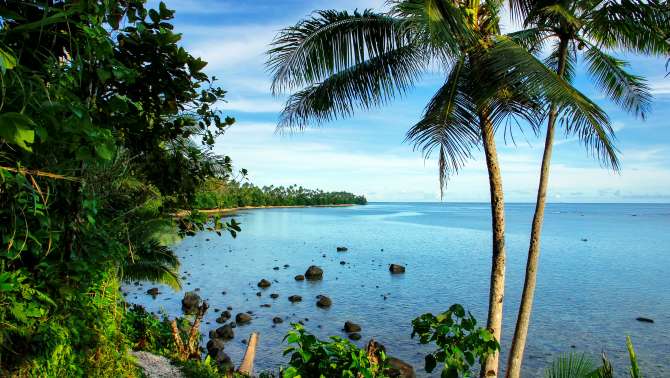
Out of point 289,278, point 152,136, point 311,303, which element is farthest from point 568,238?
point 152,136

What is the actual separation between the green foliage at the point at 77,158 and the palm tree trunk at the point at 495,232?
491 centimetres

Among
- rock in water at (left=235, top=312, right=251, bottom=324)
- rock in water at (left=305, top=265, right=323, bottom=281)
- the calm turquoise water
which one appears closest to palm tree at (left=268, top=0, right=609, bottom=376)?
the calm turquoise water

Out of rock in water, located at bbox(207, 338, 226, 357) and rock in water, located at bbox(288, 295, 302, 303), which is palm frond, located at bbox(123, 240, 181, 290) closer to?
rock in water, located at bbox(207, 338, 226, 357)

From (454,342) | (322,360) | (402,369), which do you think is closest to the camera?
(322,360)

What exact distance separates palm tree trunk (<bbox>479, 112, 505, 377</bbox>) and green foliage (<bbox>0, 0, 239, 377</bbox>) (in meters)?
4.91

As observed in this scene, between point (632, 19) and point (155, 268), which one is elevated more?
Answer: point (632, 19)

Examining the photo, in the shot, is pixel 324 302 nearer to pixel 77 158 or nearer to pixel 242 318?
pixel 242 318

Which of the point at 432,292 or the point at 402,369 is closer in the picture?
the point at 402,369

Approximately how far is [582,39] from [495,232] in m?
3.50

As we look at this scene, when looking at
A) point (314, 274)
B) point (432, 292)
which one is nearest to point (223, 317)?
point (314, 274)

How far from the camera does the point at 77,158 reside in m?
1.71

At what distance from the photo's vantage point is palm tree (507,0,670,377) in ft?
21.8

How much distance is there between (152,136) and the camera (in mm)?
3406

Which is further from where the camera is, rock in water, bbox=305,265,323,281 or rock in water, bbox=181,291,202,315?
rock in water, bbox=305,265,323,281
